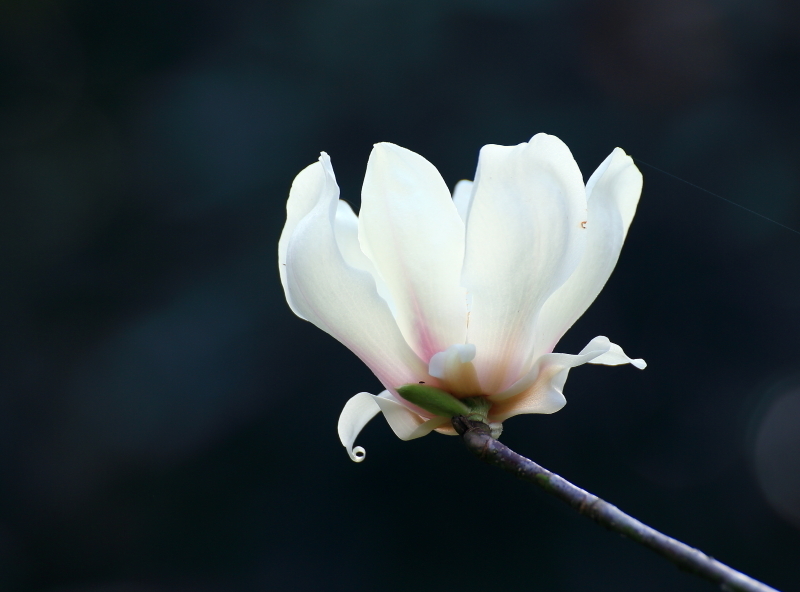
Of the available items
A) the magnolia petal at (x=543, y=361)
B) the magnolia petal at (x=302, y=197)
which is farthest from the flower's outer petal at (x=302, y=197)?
the magnolia petal at (x=543, y=361)

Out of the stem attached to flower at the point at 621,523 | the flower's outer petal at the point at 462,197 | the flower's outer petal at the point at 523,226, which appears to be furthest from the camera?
the flower's outer petal at the point at 462,197

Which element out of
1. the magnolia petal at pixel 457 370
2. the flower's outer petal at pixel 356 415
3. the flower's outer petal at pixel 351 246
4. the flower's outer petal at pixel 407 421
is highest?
the flower's outer petal at pixel 351 246

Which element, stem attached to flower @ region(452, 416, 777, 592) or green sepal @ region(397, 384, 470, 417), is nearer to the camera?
stem attached to flower @ region(452, 416, 777, 592)

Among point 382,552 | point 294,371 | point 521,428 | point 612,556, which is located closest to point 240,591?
point 382,552

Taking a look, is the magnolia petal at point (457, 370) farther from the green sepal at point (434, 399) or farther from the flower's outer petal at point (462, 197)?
the flower's outer petal at point (462, 197)

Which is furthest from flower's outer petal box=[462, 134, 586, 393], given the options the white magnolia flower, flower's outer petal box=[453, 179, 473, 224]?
flower's outer petal box=[453, 179, 473, 224]

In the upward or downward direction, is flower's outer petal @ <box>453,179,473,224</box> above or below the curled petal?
above

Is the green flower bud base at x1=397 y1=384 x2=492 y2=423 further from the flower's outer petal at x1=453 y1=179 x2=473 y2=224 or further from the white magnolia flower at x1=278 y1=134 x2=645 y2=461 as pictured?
the flower's outer petal at x1=453 y1=179 x2=473 y2=224

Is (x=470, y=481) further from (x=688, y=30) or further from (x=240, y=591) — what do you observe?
(x=688, y=30)
